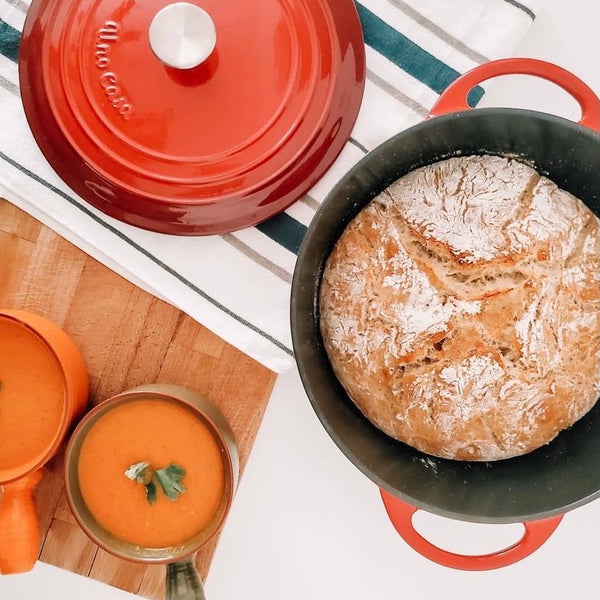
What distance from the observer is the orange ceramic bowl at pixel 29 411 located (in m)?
0.87

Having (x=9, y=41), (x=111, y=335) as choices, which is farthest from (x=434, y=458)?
(x=9, y=41)

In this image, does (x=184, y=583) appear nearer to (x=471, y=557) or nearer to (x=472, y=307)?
(x=471, y=557)

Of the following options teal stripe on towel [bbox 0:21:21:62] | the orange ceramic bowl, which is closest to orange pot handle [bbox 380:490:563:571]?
the orange ceramic bowl

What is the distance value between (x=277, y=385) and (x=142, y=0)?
55 cm

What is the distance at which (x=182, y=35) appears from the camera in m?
0.79

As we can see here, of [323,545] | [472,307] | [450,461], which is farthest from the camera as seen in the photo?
[323,545]

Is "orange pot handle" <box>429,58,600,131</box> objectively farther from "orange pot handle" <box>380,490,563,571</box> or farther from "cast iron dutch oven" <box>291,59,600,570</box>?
"orange pot handle" <box>380,490,563,571</box>

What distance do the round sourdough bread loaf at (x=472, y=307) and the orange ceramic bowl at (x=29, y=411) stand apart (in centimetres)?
34

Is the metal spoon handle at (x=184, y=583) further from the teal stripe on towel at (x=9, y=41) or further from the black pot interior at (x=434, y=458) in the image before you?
the teal stripe on towel at (x=9, y=41)

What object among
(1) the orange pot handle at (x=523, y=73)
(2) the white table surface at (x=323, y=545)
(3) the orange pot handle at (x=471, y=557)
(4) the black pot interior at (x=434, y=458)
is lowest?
(2) the white table surface at (x=323, y=545)

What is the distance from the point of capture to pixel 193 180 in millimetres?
875

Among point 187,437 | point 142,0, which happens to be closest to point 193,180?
point 142,0

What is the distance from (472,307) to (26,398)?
0.56m

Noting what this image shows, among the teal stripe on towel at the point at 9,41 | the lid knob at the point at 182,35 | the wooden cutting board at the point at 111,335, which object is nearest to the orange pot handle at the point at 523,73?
the lid knob at the point at 182,35
